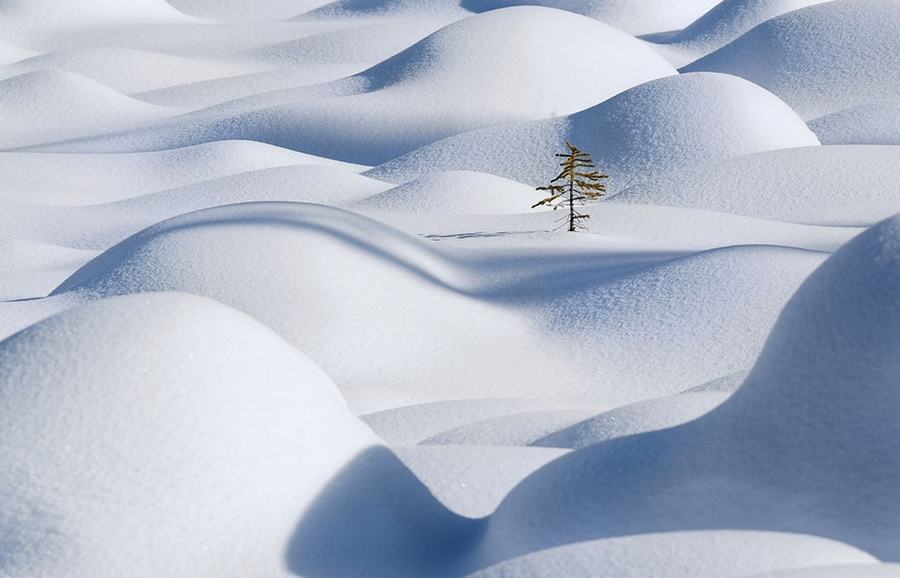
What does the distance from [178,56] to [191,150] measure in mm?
4795

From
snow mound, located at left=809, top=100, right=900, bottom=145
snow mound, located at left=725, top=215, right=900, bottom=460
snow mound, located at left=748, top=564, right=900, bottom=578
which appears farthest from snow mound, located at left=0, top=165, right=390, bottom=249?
snow mound, located at left=748, top=564, right=900, bottom=578

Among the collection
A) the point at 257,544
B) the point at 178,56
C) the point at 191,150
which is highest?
the point at 178,56

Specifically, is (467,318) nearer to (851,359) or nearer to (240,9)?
(851,359)

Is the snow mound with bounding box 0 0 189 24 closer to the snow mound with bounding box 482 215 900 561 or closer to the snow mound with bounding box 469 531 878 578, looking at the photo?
the snow mound with bounding box 482 215 900 561

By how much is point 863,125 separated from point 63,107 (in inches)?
253

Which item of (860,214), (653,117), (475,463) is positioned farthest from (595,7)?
(475,463)

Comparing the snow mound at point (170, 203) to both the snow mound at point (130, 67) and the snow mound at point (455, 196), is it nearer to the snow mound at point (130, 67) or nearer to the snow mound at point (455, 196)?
the snow mound at point (455, 196)

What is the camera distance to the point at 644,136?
27.6 ft

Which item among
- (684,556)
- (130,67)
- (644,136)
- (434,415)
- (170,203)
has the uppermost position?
(130,67)

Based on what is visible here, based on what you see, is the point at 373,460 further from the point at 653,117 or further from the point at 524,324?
the point at 653,117

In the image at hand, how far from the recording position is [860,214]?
264 inches

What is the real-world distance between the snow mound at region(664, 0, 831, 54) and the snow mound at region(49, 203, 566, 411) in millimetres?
8969

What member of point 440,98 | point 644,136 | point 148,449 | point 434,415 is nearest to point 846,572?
point 148,449

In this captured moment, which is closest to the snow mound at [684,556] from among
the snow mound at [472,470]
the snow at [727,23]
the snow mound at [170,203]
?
the snow mound at [472,470]
